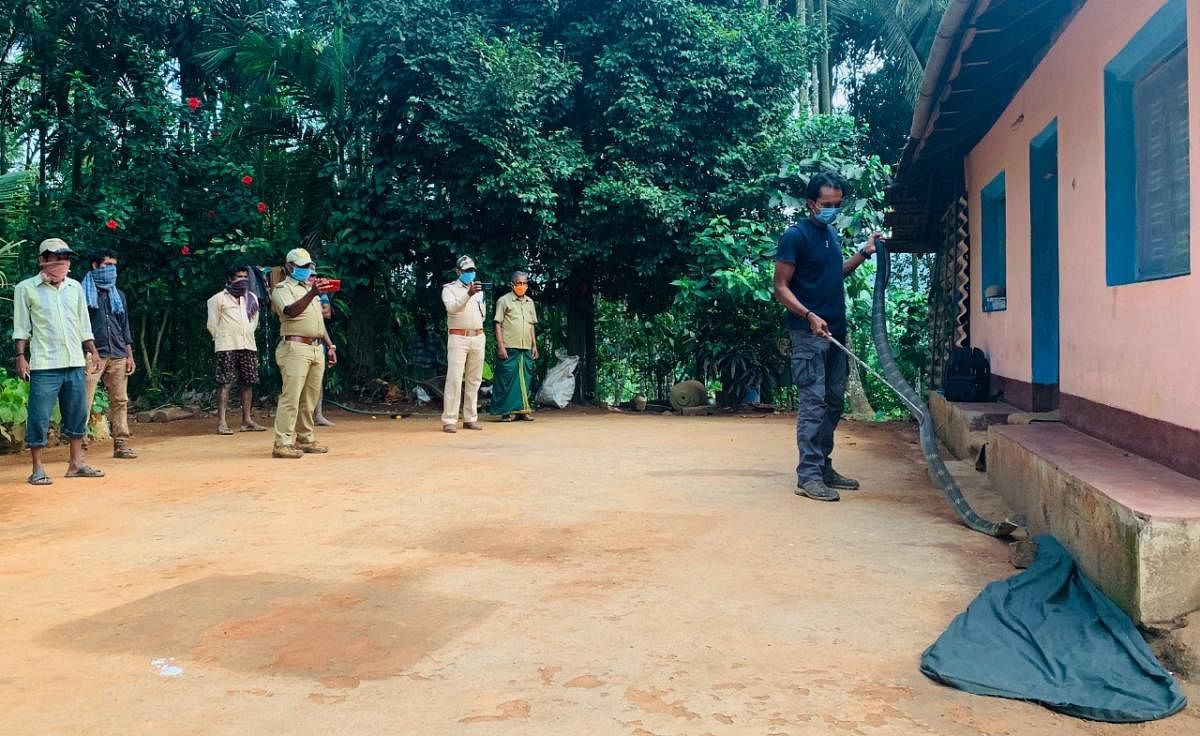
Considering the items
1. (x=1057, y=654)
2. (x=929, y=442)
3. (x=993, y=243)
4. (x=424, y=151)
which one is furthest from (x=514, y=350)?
(x=1057, y=654)

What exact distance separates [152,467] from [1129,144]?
6910mm

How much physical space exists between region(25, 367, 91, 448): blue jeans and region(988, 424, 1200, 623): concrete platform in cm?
604


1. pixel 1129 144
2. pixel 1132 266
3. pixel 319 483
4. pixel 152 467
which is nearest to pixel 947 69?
pixel 1129 144

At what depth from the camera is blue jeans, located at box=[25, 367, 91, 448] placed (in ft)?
20.7

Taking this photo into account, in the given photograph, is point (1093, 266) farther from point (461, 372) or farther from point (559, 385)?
point (559, 385)

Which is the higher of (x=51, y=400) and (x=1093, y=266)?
(x=1093, y=266)

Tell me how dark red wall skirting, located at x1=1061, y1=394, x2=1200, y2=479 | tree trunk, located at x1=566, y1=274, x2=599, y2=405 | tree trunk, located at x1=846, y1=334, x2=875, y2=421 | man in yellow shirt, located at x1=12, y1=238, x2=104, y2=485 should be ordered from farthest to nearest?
tree trunk, located at x1=566, y1=274, x2=599, y2=405 → tree trunk, located at x1=846, y1=334, x2=875, y2=421 → man in yellow shirt, located at x1=12, y1=238, x2=104, y2=485 → dark red wall skirting, located at x1=1061, y1=394, x2=1200, y2=479

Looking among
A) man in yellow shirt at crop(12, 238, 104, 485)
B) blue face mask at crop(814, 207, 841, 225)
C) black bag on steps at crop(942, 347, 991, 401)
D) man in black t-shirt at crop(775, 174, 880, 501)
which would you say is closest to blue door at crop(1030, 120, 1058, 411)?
black bag on steps at crop(942, 347, 991, 401)

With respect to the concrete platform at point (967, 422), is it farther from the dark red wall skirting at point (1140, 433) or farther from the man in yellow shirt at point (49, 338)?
the man in yellow shirt at point (49, 338)

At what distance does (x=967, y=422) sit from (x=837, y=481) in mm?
1575

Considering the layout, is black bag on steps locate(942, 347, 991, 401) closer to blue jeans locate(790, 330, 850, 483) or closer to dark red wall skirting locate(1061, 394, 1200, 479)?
dark red wall skirting locate(1061, 394, 1200, 479)

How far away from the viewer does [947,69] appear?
5910 millimetres

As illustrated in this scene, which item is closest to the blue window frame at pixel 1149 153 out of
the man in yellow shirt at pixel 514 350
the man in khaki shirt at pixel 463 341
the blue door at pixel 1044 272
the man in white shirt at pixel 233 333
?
the blue door at pixel 1044 272

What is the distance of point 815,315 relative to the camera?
5328 mm
